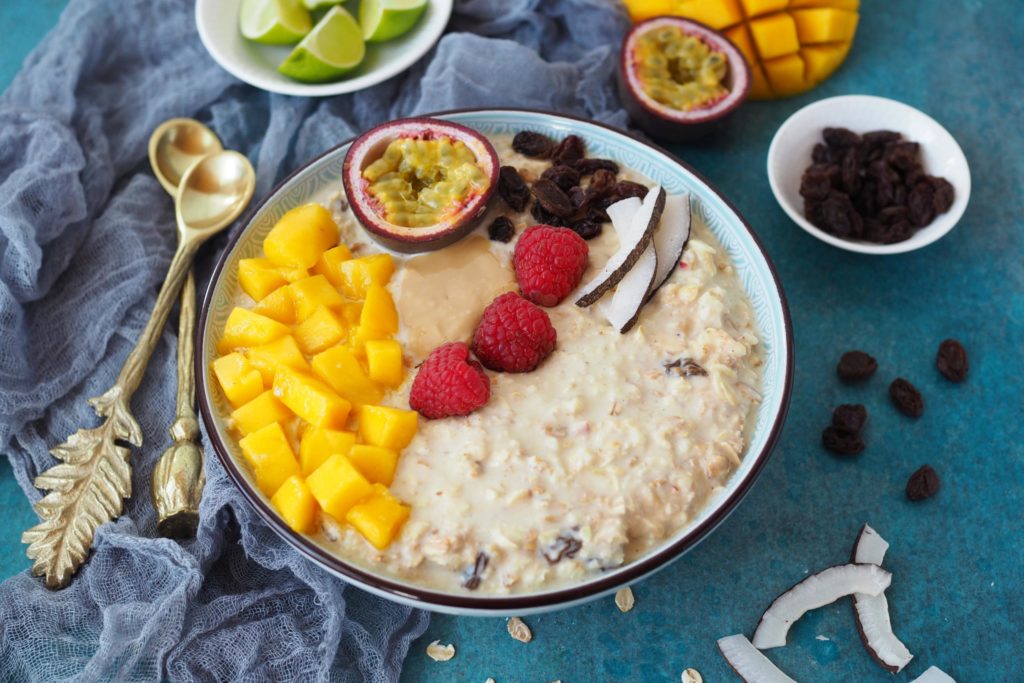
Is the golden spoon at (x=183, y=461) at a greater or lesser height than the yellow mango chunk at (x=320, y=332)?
lesser

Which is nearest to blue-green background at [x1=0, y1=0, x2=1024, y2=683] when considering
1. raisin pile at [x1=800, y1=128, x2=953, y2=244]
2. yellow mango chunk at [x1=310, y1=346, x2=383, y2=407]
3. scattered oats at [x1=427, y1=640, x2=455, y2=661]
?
scattered oats at [x1=427, y1=640, x2=455, y2=661]

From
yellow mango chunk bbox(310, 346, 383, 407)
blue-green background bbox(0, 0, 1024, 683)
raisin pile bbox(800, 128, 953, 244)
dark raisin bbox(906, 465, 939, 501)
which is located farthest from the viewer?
raisin pile bbox(800, 128, 953, 244)

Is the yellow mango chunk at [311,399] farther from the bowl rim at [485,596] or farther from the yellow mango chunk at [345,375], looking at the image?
the bowl rim at [485,596]

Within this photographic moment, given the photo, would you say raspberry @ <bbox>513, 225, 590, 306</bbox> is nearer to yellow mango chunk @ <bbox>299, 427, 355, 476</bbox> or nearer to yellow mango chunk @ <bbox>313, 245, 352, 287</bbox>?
yellow mango chunk @ <bbox>313, 245, 352, 287</bbox>

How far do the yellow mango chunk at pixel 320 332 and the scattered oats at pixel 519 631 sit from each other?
3.17ft

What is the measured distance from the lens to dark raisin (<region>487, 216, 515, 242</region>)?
9.18 ft

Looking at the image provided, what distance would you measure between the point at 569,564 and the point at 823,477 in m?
1.04

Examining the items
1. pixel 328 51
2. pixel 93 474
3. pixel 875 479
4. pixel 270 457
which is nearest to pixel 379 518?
pixel 270 457

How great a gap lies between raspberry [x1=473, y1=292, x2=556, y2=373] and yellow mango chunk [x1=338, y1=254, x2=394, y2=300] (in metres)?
0.36

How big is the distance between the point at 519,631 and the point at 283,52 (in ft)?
8.08

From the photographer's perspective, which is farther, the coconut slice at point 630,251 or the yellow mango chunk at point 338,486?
the coconut slice at point 630,251

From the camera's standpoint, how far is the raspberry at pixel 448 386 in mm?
2381

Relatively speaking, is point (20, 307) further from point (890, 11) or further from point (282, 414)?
point (890, 11)

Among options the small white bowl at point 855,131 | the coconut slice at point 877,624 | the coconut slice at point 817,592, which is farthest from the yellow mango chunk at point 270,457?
the small white bowl at point 855,131
